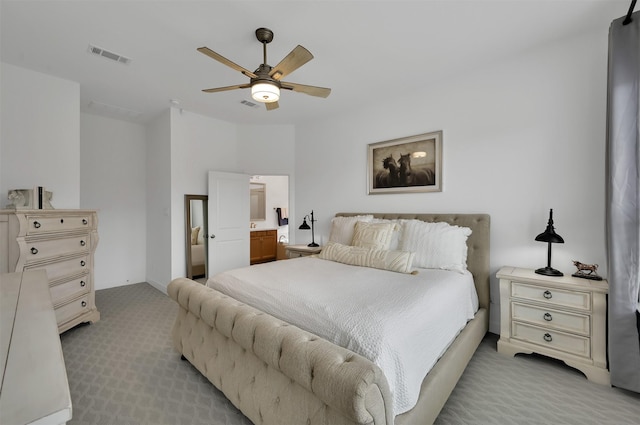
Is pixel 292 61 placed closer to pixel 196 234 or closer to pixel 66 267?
pixel 66 267

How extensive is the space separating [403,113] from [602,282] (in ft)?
8.40

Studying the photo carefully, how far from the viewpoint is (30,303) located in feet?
4.00

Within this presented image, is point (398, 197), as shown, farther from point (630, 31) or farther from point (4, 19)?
point (4, 19)

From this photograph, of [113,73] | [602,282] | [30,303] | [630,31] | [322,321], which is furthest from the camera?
[113,73]

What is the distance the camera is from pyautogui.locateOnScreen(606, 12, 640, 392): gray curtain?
1947mm

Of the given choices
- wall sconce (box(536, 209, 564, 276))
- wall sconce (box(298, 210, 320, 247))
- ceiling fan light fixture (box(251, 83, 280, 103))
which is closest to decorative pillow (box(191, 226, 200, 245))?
wall sconce (box(298, 210, 320, 247))

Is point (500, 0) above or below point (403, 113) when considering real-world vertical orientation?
above

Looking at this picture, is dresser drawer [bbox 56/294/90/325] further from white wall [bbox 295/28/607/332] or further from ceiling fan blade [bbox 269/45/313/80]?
white wall [bbox 295/28/607/332]

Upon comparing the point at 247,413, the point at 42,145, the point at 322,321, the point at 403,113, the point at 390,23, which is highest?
the point at 390,23

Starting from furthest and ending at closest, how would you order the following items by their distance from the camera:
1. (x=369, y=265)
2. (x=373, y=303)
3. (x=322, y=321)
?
(x=369, y=265) → (x=373, y=303) → (x=322, y=321)

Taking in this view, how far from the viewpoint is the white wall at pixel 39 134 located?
2.95 m

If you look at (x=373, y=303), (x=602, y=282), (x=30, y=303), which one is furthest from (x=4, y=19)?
(x=602, y=282)

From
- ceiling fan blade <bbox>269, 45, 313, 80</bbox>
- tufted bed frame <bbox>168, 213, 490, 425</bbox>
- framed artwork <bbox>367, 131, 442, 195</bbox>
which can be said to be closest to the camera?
tufted bed frame <bbox>168, 213, 490, 425</bbox>

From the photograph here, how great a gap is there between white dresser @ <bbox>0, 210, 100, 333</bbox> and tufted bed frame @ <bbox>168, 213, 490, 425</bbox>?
1.33 m
